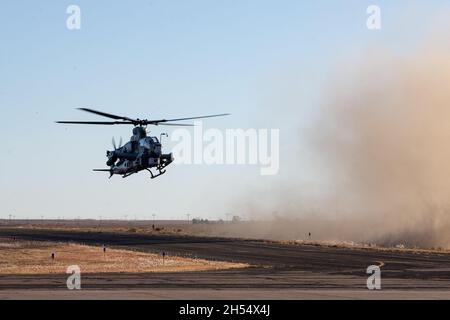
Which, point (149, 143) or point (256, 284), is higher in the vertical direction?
point (149, 143)

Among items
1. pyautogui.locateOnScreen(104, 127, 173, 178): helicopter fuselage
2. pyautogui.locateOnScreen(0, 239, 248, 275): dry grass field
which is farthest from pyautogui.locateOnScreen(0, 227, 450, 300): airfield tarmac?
pyautogui.locateOnScreen(104, 127, 173, 178): helicopter fuselage

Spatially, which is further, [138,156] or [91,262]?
[91,262]

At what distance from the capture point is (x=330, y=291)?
111 feet

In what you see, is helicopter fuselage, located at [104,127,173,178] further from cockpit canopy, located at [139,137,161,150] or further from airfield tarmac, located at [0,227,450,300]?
airfield tarmac, located at [0,227,450,300]

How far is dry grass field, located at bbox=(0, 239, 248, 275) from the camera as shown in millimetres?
48569

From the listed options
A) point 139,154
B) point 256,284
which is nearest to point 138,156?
point 139,154

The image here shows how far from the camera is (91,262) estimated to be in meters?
56.5

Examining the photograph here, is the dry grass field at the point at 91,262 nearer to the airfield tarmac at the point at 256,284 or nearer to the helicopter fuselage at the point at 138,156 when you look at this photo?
the airfield tarmac at the point at 256,284

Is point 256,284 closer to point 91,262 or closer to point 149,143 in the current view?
point 149,143
